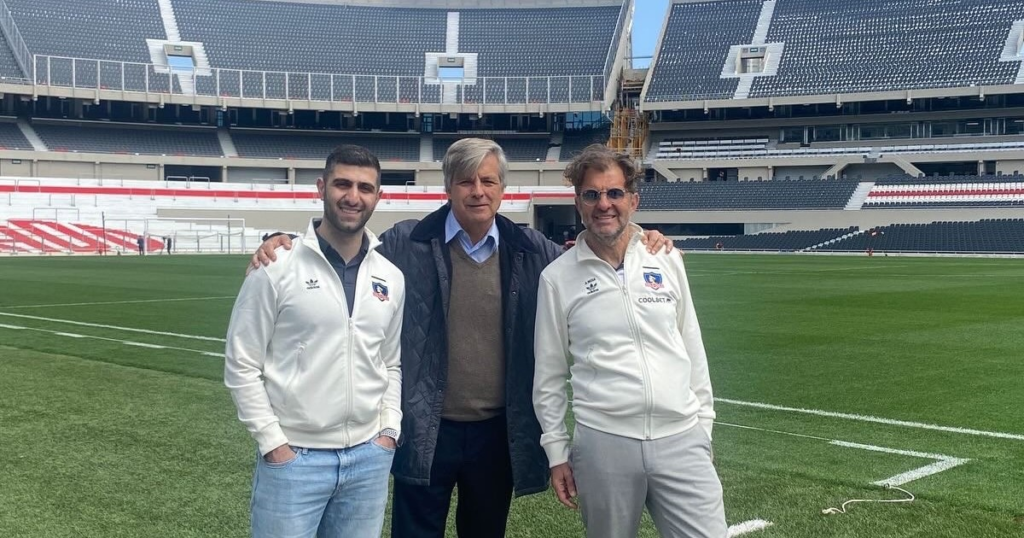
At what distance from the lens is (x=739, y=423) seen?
7977 mm

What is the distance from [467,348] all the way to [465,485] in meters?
0.62

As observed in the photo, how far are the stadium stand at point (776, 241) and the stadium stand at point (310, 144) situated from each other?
22980 millimetres

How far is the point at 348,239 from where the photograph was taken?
355 centimetres

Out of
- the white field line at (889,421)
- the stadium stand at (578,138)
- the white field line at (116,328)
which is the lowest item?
the white field line at (889,421)

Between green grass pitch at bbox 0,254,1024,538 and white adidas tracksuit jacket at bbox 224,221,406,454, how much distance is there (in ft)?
6.85

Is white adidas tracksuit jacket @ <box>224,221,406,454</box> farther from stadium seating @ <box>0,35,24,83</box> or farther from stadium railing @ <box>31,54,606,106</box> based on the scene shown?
stadium seating @ <box>0,35,24,83</box>

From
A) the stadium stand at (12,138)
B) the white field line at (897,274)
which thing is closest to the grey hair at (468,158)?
the white field line at (897,274)

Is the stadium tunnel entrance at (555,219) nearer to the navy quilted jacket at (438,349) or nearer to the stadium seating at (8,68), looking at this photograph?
the stadium seating at (8,68)

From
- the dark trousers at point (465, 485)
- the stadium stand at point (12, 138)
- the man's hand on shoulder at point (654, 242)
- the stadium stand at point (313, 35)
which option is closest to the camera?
the man's hand on shoulder at point (654, 242)

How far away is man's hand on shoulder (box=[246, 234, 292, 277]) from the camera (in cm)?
342

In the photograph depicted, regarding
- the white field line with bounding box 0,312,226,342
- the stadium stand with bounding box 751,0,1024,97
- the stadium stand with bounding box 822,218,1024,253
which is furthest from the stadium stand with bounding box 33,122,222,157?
the white field line with bounding box 0,312,226,342

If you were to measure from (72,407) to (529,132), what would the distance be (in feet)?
205

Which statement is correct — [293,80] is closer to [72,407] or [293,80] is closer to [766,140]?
[766,140]

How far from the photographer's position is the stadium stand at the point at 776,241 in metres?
52.9
